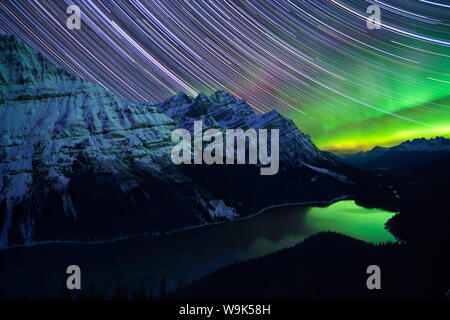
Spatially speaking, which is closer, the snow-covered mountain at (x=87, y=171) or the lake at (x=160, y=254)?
the lake at (x=160, y=254)

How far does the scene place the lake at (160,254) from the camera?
4547cm

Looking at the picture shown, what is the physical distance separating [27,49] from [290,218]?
131 meters

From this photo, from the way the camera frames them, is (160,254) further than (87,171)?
No

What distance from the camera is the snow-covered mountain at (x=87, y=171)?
243 feet

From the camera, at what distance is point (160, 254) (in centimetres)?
5878

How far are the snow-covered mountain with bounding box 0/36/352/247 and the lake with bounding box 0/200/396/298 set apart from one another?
835 cm

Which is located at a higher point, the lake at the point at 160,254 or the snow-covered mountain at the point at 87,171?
the snow-covered mountain at the point at 87,171

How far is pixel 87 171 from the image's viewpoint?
8950cm

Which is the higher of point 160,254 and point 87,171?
point 87,171

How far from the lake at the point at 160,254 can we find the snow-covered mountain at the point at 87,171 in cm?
835

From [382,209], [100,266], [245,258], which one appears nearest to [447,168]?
[382,209]

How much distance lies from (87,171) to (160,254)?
49.9m

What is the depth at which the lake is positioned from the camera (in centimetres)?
4547
